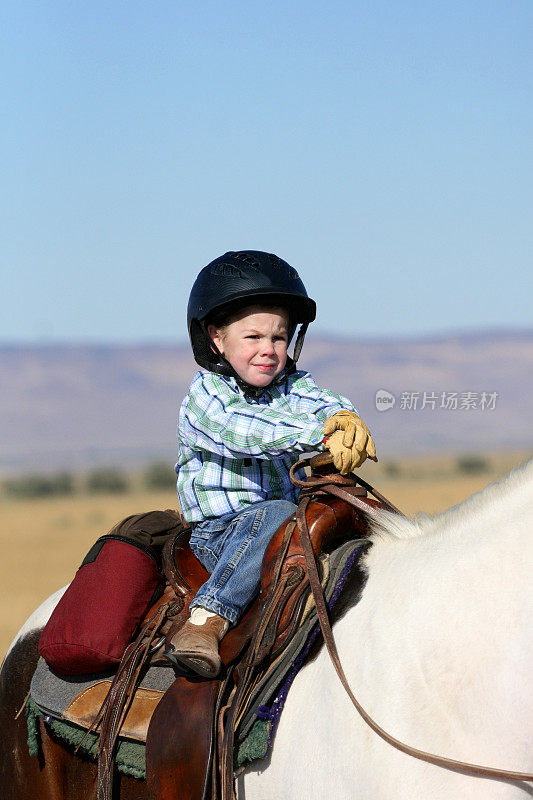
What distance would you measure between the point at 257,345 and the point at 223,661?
1.28 meters

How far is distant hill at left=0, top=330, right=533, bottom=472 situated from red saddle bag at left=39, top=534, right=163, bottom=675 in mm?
58768


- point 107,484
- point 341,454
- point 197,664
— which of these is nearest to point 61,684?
point 197,664

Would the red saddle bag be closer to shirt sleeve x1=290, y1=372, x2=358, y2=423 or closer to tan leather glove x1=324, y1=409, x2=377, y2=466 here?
shirt sleeve x1=290, y1=372, x2=358, y2=423

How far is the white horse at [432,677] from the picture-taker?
2.31 meters

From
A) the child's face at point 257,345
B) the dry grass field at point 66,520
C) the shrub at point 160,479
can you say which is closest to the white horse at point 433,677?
the child's face at point 257,345

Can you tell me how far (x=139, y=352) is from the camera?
96500 mm

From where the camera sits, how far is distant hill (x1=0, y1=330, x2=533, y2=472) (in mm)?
70000

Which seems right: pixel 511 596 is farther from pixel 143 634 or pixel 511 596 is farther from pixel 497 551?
pixel 143 634

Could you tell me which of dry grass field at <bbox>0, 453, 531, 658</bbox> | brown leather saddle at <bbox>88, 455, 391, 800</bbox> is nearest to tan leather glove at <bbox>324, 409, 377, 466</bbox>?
brown leather saddle at <bbox>88, 455, 391, 800</bbox>

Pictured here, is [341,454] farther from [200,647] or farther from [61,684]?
[61,684]

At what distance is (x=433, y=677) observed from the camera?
2430mm

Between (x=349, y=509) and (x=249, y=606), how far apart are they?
51 cm

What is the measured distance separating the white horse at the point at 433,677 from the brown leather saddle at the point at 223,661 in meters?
0.16

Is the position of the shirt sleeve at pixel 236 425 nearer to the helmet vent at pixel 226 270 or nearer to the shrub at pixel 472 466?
the helmet vent at pixel 226 270
